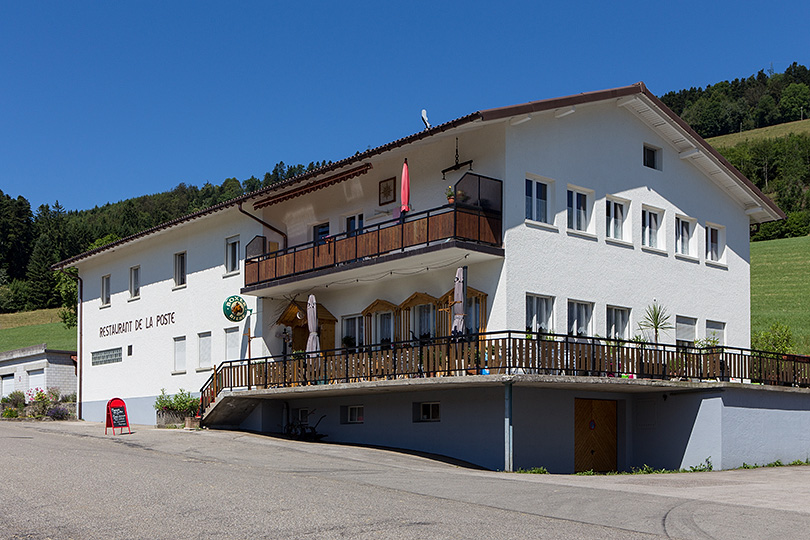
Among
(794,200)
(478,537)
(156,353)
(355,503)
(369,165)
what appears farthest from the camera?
(794,200)

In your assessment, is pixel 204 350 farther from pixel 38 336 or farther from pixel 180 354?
pixel 38 336

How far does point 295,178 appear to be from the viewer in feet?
88.6

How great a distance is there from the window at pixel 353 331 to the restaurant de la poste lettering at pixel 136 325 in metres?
8.65

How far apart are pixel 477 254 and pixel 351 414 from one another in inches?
302

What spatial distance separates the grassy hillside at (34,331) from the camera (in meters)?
76.4

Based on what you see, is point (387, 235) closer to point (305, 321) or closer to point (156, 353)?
point (305, 321)

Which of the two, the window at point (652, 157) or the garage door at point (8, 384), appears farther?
the garage door at point (8, 384)

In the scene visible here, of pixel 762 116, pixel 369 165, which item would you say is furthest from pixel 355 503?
pixel 762 116

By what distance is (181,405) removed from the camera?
30.1 metres

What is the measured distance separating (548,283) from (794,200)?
8898 centimetres

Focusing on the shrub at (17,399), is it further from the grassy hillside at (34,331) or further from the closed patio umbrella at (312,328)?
the grassy hillside at (34,331)

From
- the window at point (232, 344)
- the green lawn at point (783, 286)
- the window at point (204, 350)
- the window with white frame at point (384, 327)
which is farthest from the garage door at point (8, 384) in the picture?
the green lawn at point (783, 286)

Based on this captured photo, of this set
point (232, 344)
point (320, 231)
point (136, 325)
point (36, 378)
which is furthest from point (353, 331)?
point (36, 378)

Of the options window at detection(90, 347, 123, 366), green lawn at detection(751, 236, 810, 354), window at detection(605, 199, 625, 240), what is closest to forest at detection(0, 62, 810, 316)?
green lawn at detection(751, 236, 810, 354)
